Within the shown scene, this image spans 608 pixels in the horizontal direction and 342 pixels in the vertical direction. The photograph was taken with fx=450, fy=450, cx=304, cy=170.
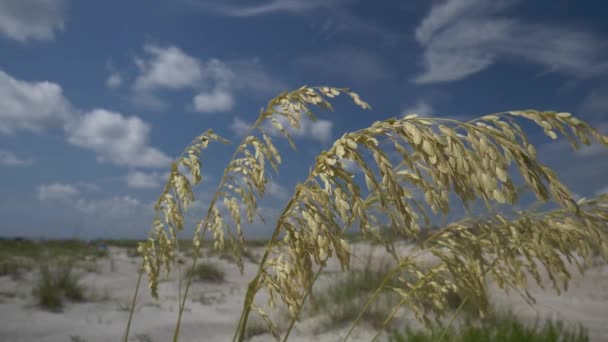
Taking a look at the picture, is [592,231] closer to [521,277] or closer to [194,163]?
[521,277]

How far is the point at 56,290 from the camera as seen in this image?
6.80m

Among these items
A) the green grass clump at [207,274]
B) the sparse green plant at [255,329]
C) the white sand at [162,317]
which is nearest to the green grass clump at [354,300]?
the white sand at [162,317]

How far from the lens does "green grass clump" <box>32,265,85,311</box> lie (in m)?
6.69

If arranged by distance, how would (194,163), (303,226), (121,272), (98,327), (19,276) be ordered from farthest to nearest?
(121,272) < (19,276) < (98,327) < (194,163) < (303,226)

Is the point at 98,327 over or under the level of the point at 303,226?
under

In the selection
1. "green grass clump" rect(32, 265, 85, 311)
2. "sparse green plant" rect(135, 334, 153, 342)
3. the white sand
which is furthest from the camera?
"green grass clump" rect(32, 265, 85, 311)

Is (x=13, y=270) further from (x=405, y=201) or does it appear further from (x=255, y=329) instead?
(x=405, y=201)

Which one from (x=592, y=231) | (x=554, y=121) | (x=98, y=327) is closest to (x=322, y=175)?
(x=554, y=121)

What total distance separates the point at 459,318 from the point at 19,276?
8953 mm

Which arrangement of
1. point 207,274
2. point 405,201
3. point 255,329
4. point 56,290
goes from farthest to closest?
point 207,274 → point 56,290 → point 255,329 → point 405,201

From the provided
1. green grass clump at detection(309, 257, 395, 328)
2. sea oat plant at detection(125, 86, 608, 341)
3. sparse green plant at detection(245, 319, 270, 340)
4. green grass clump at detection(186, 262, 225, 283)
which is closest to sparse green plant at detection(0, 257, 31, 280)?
green grass clump at detection(186, 262, 225, 283)

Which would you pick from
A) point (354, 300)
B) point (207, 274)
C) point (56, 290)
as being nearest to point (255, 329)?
point (354, 300)

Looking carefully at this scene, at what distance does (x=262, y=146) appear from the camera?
236 centimetres

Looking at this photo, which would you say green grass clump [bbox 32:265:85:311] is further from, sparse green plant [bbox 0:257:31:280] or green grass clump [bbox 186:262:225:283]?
green grass clump [bbox 186:262:225:283]
